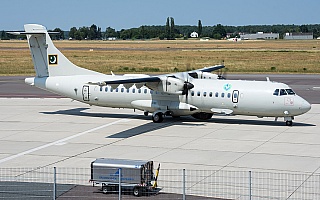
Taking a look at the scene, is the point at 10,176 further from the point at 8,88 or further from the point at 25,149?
the point at 8,88

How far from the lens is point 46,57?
38.5m

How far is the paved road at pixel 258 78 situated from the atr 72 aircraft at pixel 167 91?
11.6m

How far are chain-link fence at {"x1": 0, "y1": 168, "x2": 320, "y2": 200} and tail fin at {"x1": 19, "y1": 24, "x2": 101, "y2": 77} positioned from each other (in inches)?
593

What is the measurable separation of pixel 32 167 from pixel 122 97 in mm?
12759

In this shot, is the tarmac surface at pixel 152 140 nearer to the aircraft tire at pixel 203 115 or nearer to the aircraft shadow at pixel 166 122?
the aircraft shadow at pixel 166 122

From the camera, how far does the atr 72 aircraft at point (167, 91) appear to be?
33.2 m

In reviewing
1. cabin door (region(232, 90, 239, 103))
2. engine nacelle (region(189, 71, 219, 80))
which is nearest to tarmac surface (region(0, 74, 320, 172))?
cabin door (region(232, 90, 239, 103))

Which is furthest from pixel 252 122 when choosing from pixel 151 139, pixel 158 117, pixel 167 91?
pixel 151 139

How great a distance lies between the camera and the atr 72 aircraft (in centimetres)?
3322

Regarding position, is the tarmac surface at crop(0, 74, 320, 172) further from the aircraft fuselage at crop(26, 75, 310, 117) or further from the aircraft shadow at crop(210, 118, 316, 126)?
the aircraft fuselage at crop(26, 75, 310, 117)

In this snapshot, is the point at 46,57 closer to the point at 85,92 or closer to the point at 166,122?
the point at 85,92

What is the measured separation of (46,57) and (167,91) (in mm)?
9145

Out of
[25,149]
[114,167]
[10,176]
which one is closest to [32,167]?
[10,176]

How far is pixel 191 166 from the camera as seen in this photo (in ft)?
79.6
